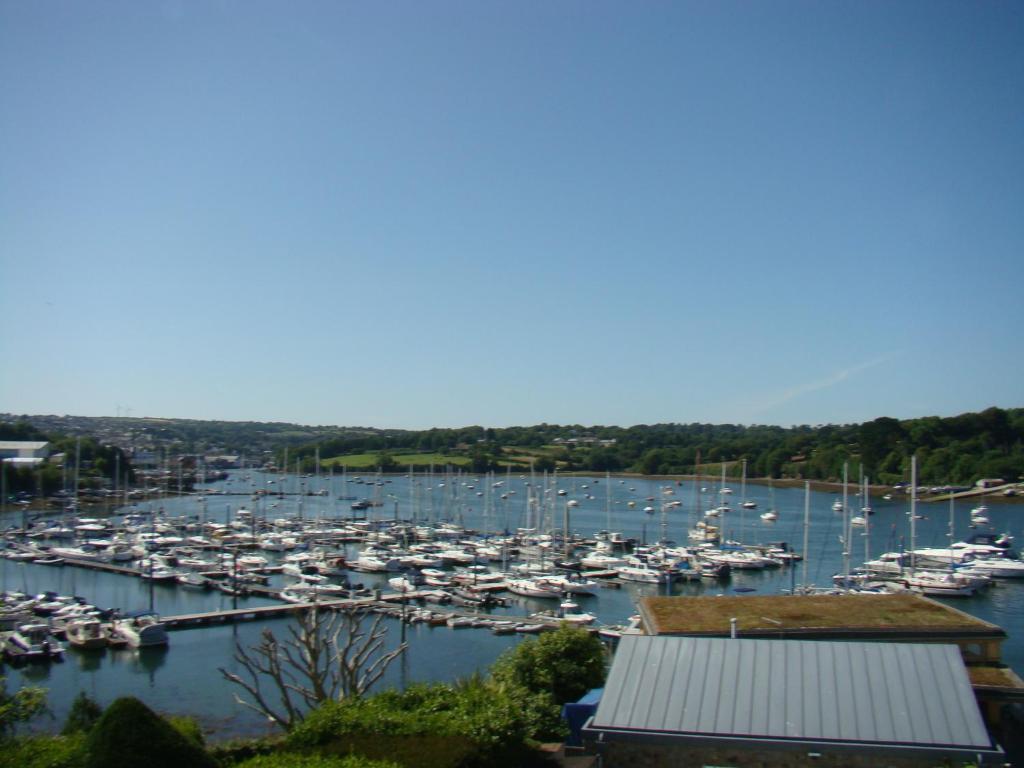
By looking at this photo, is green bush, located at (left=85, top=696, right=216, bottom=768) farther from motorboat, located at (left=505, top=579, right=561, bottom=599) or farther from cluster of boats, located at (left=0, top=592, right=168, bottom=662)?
motorboat, located at (left=505, top=579, right=561, bottom=599)

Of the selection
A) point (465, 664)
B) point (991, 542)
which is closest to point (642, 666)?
point (465, 664)

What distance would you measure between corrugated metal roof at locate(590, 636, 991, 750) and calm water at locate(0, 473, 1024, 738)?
52.0 ft

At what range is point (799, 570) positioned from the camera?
52156 mm

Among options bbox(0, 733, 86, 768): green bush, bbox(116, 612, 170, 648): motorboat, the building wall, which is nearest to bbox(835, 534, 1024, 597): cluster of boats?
bbox(116, 612, 170, 648): motorboat

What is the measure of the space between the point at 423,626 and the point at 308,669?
21.1 metres

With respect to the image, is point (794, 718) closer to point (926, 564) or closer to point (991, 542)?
point (926, 564)

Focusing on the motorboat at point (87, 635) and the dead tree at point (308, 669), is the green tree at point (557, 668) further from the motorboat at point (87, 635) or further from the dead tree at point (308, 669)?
the motorboat at point (87, 635)

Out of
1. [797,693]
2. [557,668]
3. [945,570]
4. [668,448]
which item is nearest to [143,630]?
[557,668]

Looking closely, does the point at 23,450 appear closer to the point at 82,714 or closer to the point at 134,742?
the point at 82,714

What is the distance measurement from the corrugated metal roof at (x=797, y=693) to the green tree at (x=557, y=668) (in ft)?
20.3

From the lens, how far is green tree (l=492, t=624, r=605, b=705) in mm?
17125

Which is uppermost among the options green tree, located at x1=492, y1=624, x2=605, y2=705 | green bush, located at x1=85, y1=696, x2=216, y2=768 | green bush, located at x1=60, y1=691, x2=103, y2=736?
green bush, located at x1=85, y1=696, x2=216, y2=768

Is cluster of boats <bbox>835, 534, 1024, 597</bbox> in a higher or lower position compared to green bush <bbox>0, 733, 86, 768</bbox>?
lower

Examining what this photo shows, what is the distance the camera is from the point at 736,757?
10039 millimetres
